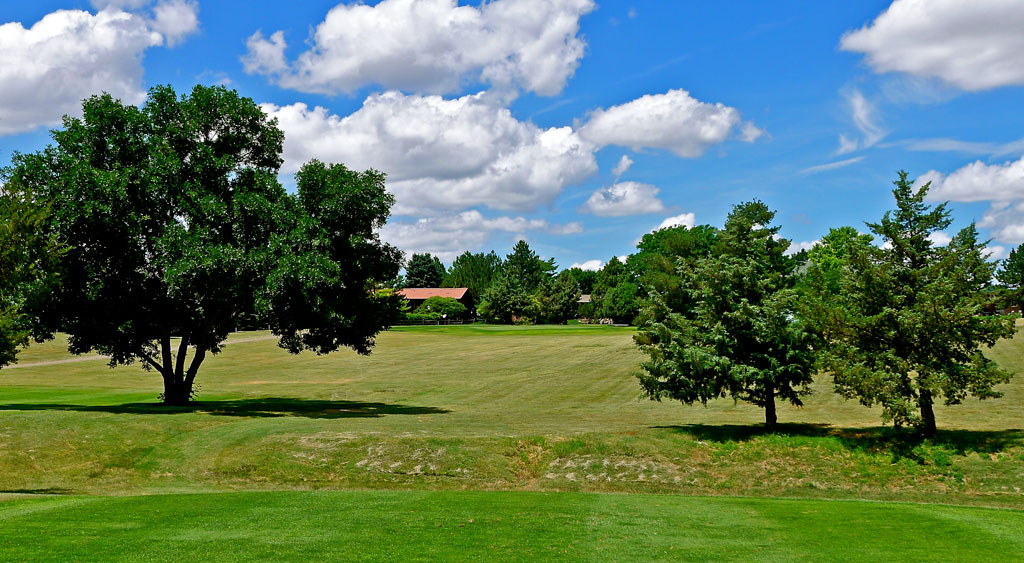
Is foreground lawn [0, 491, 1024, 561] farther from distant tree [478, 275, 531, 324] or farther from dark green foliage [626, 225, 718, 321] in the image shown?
distant tree [478, 275, 531, 324]

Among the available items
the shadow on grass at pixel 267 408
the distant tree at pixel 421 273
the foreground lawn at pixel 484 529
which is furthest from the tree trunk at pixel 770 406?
the distant tree at pixel 421 273

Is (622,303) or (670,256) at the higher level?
(670,256)

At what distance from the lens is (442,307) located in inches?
5891

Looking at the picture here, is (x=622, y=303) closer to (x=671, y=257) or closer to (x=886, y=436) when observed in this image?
(x=671, y=257)

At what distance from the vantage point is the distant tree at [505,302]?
14738cm

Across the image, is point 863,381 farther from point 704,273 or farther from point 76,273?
point 76,273

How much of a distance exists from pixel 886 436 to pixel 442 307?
412 ft

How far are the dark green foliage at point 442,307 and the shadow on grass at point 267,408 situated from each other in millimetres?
102461

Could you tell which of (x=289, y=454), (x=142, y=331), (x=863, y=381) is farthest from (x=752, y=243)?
(x=142, y=331)

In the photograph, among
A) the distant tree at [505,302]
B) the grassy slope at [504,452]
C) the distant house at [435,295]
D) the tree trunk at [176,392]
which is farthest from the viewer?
the distant house at [435,295]

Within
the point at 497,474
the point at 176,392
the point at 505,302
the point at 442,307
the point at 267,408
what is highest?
the point at 505,302

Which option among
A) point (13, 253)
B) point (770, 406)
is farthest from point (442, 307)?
point (13, 253)

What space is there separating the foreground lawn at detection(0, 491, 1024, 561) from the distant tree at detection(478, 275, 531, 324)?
416 feet

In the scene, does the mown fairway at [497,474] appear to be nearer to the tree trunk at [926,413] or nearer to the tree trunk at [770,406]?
the tree trunk at [926,413]
